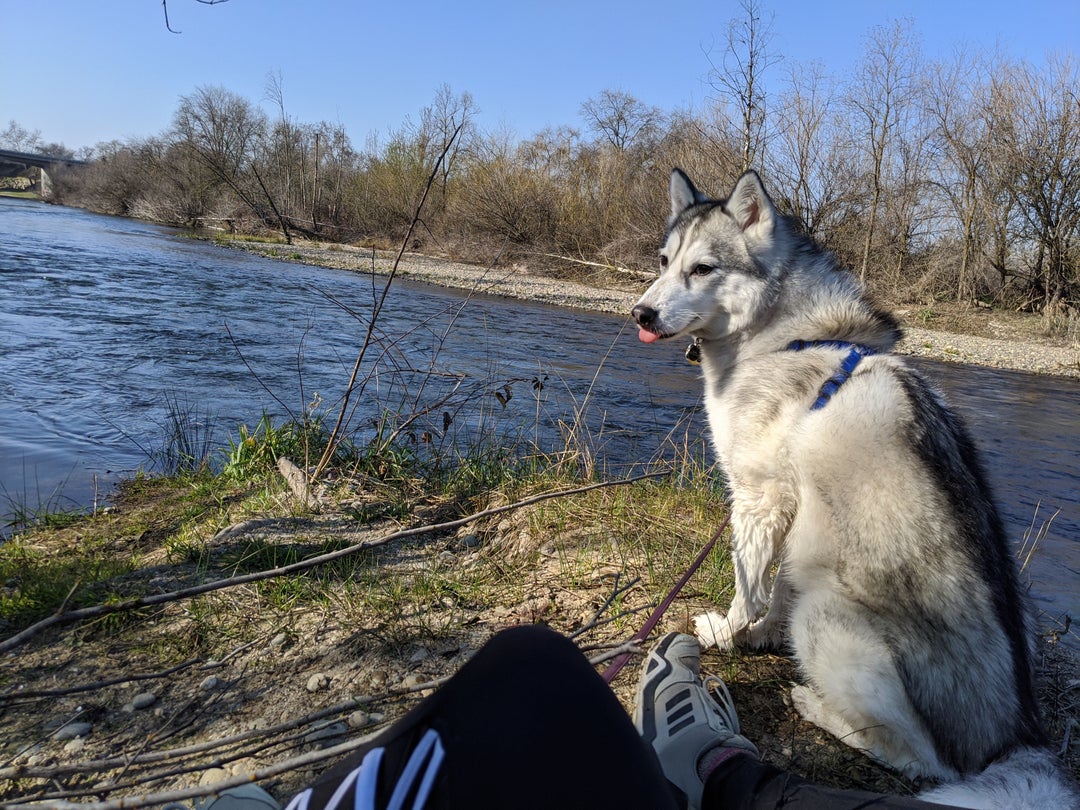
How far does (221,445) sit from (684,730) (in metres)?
5.46

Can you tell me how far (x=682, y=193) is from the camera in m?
4.01

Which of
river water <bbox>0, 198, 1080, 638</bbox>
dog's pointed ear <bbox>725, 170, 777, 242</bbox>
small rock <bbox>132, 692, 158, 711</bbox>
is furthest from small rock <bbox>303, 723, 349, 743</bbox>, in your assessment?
dog's pointed ear <bbox>725, 170, 777, 242</bbox>

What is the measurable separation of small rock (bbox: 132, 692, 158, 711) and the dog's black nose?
263cm

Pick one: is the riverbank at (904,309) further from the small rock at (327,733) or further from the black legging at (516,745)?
the black legging at (516,745)

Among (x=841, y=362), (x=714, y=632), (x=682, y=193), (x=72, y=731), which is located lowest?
(x=72, y=731)

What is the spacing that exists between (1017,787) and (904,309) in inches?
908

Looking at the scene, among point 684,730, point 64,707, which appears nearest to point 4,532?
point 64,707

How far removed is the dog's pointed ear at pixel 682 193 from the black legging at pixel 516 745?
315 cm

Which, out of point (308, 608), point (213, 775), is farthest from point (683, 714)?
point (308, 608)

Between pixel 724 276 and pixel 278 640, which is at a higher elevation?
pixel 724 276

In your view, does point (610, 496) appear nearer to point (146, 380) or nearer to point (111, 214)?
point (146, 380)

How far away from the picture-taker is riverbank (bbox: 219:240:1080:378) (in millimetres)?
15992

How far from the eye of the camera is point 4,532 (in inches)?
171

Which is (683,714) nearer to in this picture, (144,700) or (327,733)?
(327,733)
